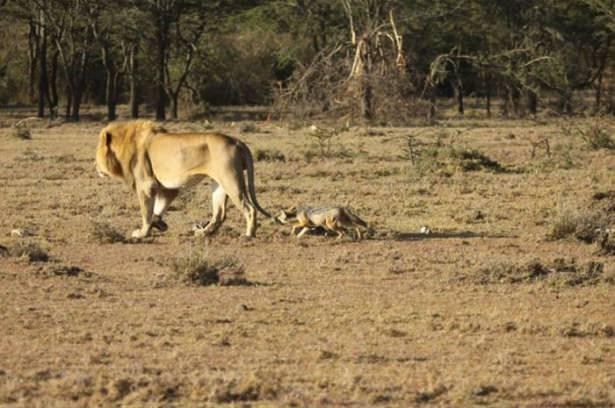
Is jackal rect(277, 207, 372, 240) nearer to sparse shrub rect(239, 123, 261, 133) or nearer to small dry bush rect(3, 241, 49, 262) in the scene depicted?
small dry bush rect(3, 241, 49, 262)

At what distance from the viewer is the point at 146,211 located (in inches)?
570

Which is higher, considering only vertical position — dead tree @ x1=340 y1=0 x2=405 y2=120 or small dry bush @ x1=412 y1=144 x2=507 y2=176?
dead tree @ x1=340 y1=0 x2=405 y2=120

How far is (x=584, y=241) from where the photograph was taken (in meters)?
14.4

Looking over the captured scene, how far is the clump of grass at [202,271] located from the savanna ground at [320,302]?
40mm

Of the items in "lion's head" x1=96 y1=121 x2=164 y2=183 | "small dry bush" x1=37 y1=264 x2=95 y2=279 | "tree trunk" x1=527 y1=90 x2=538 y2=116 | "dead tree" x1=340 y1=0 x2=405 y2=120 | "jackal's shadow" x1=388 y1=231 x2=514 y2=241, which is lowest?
"small dry bush" x1=37 y1=264 x2=95 y2=279

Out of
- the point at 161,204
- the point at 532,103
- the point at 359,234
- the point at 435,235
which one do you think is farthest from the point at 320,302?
the point at 532,103

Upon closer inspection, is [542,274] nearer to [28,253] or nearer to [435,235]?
[435,235]

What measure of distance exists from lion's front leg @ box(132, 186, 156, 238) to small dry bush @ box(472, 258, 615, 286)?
401 centimetres

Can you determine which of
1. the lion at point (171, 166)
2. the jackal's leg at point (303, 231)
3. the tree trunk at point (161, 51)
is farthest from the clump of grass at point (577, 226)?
the tree trunk at point (161, 51)

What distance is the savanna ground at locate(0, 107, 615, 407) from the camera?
25.6 feet

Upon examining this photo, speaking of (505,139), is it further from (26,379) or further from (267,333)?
(26,379)

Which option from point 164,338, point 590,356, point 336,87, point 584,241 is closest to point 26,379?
point 164,338

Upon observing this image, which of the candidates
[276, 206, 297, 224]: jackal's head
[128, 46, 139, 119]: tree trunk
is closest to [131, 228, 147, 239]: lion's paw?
[276, 206, 297, 224]: jackal's head

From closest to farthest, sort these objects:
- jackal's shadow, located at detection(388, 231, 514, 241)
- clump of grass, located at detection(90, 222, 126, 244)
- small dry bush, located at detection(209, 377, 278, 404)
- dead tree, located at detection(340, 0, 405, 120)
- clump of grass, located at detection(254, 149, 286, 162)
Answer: small dry bush, located at detection(209, 377, 278, 404), clump of grass, located at detection(90, 222, 126, 244), jackal's shadow, located at detection(388, 231, 514, 241), clump of grass, located at detection(254, 149, 286, 162), dead tree, located at detection(340, 0, 405, 120)
